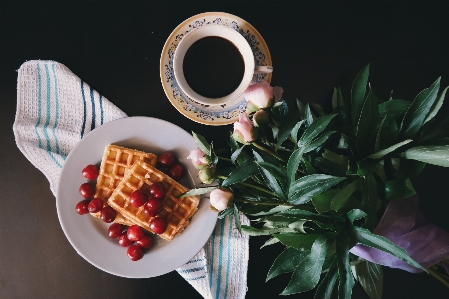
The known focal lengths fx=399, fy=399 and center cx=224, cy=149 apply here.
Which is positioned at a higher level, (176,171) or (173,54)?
(173,54)

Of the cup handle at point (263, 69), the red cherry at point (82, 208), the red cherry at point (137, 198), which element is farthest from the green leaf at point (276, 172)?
the red cherry at point (82, 208)

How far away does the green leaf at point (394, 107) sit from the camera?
58cm

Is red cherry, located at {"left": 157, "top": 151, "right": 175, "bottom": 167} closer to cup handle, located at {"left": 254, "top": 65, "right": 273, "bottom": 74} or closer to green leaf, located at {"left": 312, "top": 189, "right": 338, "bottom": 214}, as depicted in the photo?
cup handle, located at {"left": 254, "top": 65, "right": 273, "bottom": 74}

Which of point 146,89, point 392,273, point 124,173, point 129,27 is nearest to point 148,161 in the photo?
point 124,173

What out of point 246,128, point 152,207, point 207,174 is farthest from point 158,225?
point 246,128

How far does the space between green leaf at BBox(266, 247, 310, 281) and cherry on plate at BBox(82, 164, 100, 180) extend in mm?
467

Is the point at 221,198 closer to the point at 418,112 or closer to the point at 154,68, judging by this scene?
the point at 418,112

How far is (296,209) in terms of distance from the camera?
0.55m

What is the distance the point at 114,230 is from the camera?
0.87 metres

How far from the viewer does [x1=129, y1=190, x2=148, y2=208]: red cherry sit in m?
0.82

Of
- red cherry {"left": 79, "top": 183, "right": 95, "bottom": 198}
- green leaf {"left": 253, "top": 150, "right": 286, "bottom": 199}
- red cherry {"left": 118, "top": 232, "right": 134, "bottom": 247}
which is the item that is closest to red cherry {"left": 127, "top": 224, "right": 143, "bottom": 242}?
red cherry {"left": 118, "top": 232, "right": 134, "bottom": 247}

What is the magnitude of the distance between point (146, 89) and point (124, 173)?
7.5 inches

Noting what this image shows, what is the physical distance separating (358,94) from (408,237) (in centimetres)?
21

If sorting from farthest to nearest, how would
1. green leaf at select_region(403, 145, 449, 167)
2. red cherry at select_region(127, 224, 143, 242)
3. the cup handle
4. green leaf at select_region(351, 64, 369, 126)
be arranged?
red cherry at select_region(127, 224, 143, 242) → the cup handle → green leaf at select_region(351, 64, 369, 126) → green leaf at select_region(403, 145, 449, 167)
